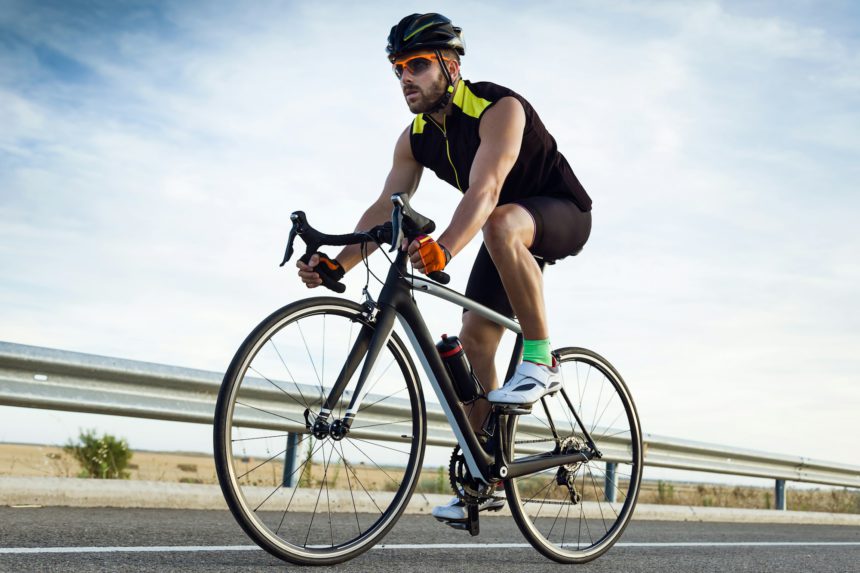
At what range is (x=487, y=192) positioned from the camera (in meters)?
3.87

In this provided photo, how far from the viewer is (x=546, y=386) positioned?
4195mm

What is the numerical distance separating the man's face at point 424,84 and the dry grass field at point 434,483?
5.37 ft

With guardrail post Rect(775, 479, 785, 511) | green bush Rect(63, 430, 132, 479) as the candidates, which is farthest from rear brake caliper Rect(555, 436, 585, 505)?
guardrail post Rect(775, 479, 785, 511)

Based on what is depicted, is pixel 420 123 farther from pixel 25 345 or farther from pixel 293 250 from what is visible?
pixel 25 345

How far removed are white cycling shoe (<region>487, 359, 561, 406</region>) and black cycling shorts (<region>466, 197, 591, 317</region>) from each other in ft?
1.19

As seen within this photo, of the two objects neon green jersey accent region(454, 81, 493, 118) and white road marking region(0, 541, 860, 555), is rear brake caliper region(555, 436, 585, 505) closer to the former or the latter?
white road marking region(0, 541, 860, 555)

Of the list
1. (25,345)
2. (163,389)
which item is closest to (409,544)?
(163,389)

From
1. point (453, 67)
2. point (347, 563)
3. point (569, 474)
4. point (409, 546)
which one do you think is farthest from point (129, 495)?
point (453, 67)

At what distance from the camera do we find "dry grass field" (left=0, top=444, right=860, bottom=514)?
20.5 feet

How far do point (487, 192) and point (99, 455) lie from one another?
24.2 feet

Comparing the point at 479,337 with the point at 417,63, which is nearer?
the point at 417,63

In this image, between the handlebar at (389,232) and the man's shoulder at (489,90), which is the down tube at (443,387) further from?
the man's shoulder at (489,90)

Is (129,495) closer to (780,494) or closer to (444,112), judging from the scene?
(444,112)

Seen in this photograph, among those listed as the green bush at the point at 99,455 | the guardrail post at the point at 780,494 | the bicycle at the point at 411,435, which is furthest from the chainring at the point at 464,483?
the guardrail post at the point at 780,494
